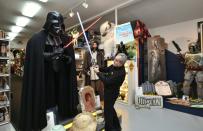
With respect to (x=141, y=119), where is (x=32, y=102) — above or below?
above

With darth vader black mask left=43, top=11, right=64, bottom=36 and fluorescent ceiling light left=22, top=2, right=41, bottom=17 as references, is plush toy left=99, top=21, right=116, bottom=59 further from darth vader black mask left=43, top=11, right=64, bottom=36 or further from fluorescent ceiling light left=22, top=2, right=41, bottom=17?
darth vader black mask left=43, top=11, right=64, bottom=36

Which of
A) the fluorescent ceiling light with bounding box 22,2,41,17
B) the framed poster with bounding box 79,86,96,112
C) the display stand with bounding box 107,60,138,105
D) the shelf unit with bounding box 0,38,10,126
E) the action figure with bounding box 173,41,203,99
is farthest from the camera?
the fluorescent ceiling light with bounding box 22,2,41,17

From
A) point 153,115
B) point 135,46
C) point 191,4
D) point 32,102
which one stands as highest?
point 191,4

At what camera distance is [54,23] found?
1464mm

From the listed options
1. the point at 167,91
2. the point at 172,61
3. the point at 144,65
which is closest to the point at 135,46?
the point at 144,65

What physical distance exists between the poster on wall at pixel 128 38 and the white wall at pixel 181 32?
1856 mm

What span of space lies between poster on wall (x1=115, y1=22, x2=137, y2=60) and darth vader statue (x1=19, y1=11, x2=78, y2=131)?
3200 millimetres

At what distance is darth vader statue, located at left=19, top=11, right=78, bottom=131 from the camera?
140cm

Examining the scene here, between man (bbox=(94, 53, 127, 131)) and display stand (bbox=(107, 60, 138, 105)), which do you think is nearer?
man (bbox=(94, 53, 127, 131))

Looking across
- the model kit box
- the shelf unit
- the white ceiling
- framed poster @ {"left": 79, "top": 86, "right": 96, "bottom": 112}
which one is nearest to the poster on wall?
the white ceiling

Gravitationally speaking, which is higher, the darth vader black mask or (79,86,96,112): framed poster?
the darth vader black mask

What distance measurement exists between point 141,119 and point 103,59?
2298mm

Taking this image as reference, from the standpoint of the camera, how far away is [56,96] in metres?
1.59

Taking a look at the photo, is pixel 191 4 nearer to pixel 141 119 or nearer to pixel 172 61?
pixel 172 61
